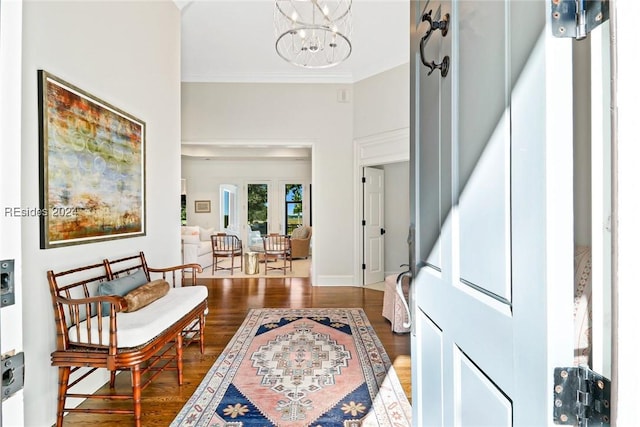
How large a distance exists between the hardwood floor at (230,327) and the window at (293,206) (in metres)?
4.07

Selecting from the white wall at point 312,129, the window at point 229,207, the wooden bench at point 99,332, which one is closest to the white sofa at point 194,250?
the white wall at point 312,129

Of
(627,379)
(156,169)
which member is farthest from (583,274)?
(156,169)

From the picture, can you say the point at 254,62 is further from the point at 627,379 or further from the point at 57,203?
the point at 627,379

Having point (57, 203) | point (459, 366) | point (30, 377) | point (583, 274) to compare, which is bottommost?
point (30, 377)

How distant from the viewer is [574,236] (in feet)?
1.77

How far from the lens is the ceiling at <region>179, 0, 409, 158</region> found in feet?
11.9

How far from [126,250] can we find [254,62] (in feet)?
11.9

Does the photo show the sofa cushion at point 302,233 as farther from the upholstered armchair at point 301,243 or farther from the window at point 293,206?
the window at point 293,206

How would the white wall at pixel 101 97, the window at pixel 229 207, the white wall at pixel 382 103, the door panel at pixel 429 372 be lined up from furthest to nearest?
the window at pixel 229 207 < the white wall at pixel 382 103 < the white wall at pixel 101 97 < the door panel at pixel 429 372

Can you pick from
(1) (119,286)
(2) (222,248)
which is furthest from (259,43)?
(2) (222,248)

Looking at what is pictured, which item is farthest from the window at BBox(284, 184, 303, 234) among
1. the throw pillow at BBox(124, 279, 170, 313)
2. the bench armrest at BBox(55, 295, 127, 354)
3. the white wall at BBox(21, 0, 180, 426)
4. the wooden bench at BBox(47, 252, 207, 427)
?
the bench armrest at BBox(55, 295, 127, 354)

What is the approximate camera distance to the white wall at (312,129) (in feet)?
17.2

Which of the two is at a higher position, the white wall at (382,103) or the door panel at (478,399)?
the white wall at (382,103)

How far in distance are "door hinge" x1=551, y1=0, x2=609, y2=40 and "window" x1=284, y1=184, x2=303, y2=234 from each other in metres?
9.05
